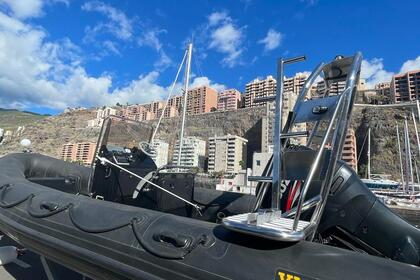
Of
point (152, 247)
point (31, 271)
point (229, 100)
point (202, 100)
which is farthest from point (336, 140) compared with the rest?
point (202, 100)

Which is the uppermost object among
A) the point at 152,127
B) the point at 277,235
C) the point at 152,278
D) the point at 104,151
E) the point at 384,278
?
the point at 152,127

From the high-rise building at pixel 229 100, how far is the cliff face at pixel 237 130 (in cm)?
1681

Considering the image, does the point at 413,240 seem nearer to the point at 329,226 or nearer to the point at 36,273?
the point at 329,226

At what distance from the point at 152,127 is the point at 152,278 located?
3198 mm

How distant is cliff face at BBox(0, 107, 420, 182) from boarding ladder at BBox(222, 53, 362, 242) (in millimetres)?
37779

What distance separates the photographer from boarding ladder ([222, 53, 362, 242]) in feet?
4.43

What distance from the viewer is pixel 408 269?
1160 millimetres

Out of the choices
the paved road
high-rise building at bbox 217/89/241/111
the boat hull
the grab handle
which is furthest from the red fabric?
high-rise building at bbox 217/89/241/111

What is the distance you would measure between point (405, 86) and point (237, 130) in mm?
42283

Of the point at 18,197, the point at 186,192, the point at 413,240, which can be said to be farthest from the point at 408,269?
the point at 18,197

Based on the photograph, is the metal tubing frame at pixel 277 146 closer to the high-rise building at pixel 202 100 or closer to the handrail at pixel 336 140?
the handrail at pixel 336 140

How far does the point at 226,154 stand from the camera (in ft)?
234

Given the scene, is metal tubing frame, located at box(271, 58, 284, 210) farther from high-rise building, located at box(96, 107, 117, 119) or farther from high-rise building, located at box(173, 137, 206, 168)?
high-rise building, located at box(173, 137, 206, 168)

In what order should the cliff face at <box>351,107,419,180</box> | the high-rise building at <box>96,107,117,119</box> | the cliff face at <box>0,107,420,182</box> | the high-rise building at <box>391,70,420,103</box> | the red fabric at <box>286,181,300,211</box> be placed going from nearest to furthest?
the red fabric at <box>286,181,300,211</box>, the high-rise building at <box>96,107,117,119</box>, the cliff face at <box>351,107,419,180</box>, the cliff face at <box>0,107,420,182</box>, the high-rise building at <box>391,70,420,103</box>
